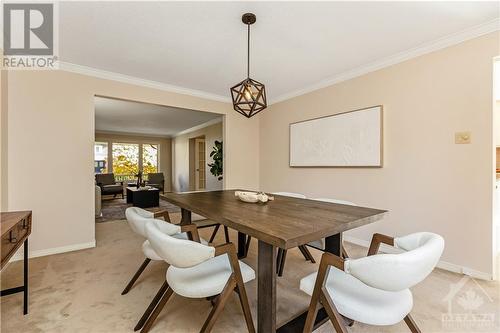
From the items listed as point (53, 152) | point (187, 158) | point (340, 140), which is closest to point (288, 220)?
point (340, 140)

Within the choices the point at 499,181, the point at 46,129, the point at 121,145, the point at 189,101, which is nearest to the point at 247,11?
the point at 189,101

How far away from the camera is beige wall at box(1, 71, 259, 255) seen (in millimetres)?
2545

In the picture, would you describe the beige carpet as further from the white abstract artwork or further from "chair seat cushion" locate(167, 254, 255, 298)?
the white abstract artwork

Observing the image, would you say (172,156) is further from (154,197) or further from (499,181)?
(499,181)

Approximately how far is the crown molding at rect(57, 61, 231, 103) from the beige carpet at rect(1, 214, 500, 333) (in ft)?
7.61

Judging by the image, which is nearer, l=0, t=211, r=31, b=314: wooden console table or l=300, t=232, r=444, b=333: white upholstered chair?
l=300, t=232, r=444, b=333: white upholstered chair

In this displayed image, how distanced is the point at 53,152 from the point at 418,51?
4389 mm

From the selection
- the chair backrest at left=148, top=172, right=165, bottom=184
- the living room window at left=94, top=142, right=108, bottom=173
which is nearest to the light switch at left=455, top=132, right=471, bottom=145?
the chair backrest at left=148, top=172, right=165, bottom=184

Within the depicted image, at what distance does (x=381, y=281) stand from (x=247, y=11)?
208 centimetres

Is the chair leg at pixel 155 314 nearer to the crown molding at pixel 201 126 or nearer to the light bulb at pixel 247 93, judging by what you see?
the light bulb at pixel 247 93

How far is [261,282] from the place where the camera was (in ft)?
3.99

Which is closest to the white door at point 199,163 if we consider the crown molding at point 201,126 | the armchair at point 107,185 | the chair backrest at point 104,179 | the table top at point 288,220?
the crown molding at point 201,126

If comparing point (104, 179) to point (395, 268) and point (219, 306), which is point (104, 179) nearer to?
point (219, 306)

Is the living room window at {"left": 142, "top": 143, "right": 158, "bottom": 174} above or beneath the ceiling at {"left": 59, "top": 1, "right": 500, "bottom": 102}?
beneath
